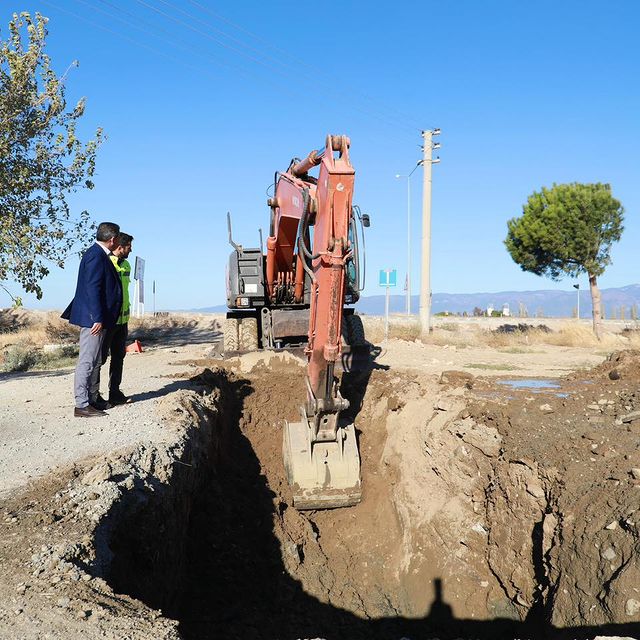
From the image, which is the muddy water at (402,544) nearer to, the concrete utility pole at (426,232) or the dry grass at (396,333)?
the dry grass at (396,333)

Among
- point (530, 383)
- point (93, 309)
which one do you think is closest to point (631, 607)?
point (93, 309)

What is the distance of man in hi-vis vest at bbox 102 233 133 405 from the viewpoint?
7122mm

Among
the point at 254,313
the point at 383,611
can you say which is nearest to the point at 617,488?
the point at 383,611

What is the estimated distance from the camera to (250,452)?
8266mm

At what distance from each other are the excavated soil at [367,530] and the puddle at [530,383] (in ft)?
2.42

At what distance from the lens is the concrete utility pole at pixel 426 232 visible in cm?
2095

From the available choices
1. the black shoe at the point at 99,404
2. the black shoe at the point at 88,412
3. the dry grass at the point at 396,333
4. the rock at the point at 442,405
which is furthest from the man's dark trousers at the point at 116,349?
the dry grass at the point at 396,333

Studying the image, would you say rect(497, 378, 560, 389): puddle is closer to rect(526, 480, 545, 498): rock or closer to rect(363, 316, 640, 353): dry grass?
rect(526, 480, 545, 498): rock

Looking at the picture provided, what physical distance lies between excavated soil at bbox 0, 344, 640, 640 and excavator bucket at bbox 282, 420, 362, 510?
0.26 m

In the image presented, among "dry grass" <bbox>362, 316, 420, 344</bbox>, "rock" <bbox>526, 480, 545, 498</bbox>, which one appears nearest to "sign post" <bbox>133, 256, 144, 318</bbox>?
"dry grass" <bbox>362, 316, 420, 344</bbox>

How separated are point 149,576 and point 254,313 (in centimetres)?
754

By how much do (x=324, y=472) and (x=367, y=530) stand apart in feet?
2.56

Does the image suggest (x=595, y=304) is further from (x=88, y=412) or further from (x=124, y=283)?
(x=88, y=412)

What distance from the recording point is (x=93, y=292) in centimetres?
657
